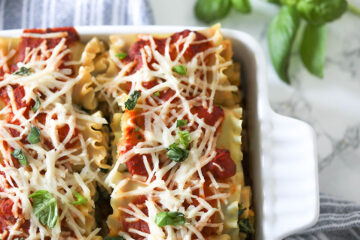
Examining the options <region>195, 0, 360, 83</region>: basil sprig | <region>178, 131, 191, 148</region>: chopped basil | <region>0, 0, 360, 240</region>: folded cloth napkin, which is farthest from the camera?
<region>195, 0, 360, 83</region>: basil sprig

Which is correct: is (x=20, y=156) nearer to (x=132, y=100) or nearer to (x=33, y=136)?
(x=33, y=136)

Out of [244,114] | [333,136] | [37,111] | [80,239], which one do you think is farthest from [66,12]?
[333,136]

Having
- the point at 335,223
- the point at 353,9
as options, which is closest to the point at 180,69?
the point at 335,223

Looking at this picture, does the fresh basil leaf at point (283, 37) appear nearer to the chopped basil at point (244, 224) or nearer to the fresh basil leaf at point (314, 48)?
the fresh basil leaf at point (314, 48)

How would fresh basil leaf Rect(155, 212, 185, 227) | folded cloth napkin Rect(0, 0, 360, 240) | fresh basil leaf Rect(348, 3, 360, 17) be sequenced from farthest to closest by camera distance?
1. fresh basil leaf Rect(348, 3, 360, 17)
2. folded cloth napkin Rect(0, 0, 360, 240)
3. fresh basil leaf Rect(155, 212, 185, 227)

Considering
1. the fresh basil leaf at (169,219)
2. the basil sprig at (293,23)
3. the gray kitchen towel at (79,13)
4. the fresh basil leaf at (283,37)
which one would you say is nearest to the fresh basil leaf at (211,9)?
the basil sprig at (293,23)

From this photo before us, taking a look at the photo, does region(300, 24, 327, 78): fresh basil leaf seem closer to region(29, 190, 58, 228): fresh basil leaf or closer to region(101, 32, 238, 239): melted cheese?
region(101, 32, 238, 239): melted cheese

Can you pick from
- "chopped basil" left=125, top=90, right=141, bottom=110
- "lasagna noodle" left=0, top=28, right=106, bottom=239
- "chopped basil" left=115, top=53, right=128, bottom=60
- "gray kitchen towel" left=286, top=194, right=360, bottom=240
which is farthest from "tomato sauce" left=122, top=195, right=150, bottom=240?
"gray kitchen towel" left=286, top=194, right=360, bottom=240
